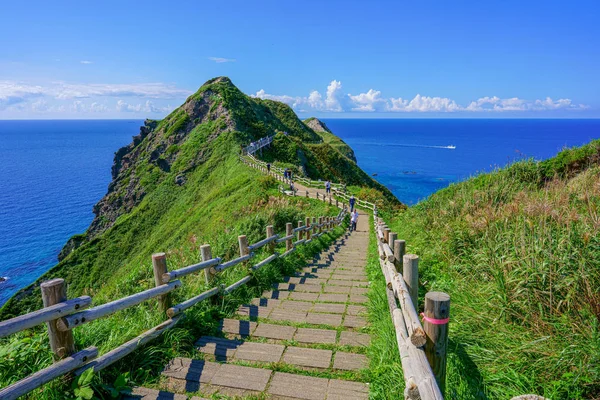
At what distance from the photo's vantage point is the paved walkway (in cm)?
397

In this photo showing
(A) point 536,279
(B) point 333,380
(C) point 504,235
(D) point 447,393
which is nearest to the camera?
(D) point 447,393

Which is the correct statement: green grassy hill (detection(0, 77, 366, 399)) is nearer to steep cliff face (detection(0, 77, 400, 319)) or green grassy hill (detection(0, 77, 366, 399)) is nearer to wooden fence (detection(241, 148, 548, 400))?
steep cliff face (detection(0, 77, 400, 319))

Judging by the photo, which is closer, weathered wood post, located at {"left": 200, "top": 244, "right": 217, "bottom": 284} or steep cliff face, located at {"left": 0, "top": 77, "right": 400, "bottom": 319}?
weathered wood post, located at {"left": 200, "top": 244, "right": 217, "bottom": 284}

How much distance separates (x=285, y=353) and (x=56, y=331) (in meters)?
2.56

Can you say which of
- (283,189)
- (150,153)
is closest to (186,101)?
(150,153)

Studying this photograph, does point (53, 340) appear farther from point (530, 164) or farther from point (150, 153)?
point (150, 153)

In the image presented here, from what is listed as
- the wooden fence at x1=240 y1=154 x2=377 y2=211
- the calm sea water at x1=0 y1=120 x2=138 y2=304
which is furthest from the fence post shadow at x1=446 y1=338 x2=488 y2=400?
the calm sea water at x1=0 y1=120 x2=138 y2=304

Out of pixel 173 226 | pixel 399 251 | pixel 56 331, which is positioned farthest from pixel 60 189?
pixel 399 251

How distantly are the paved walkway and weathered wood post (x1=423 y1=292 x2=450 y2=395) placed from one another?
1072 mm

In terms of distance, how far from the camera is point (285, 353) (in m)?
4.72

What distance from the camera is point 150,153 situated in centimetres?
5619

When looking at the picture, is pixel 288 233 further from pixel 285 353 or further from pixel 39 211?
pixel 39 211

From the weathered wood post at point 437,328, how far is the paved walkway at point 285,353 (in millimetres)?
1072

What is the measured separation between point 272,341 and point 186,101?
66.5 meters
